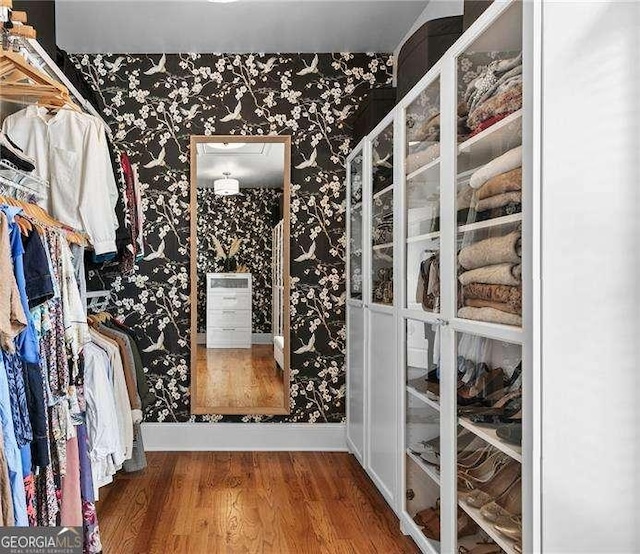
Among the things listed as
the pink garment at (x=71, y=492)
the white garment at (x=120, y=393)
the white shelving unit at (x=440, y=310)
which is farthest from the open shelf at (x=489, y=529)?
the white garment at (x=120, y=393)

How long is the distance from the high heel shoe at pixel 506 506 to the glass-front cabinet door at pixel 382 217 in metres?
1.30

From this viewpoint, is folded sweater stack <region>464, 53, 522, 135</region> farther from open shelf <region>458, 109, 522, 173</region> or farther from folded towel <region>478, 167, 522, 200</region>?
folded towel <region>478, 167, 522, 200</region>

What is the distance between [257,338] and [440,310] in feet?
7.13

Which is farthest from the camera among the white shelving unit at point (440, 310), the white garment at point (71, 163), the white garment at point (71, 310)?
the white garment at point (71, 163)

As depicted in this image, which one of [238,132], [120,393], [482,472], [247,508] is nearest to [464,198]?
[482,472]

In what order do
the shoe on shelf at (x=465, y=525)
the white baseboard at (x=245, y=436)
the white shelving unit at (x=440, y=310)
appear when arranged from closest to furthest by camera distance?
the white shelving unit at (x=440, y=310) → the shoe on shelf at (x=465, y=525) → the white baseboard at (x=245, y=436)

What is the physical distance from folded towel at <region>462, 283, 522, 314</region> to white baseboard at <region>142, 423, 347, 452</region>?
8.16ft

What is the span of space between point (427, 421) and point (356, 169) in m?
1.97

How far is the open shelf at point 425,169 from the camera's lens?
2.29 m

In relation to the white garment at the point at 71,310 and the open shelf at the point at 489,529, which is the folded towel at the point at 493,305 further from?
the white garment at the point at 71,310

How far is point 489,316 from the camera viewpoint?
1804mm

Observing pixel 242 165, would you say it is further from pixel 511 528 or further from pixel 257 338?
Result: pixel 511 528

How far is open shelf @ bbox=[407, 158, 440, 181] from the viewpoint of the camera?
229 centimetres

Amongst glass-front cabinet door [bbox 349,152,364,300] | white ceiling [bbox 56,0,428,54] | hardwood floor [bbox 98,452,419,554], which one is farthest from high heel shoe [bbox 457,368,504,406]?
white ceiling [bbox 56,0,428,54]
